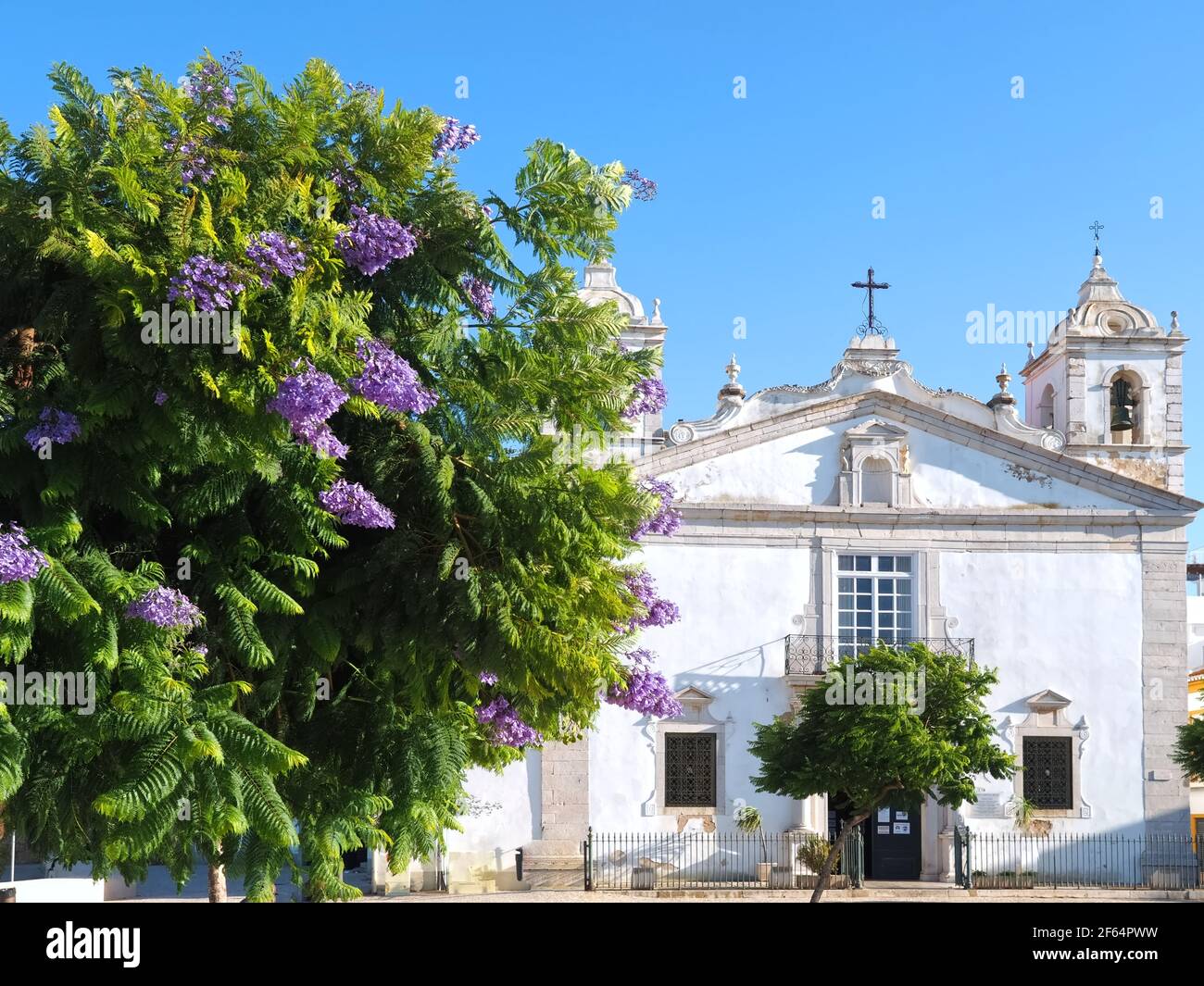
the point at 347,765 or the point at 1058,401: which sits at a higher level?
the point at 1058,401

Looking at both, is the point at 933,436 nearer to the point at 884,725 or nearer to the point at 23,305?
the point at 884,725

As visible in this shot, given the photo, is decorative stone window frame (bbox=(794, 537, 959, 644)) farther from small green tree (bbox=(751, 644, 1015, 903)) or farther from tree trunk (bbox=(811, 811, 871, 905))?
tree trunk (bbox=(811, 811, 871, 905))

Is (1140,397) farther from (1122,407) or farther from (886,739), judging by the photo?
(886,739)

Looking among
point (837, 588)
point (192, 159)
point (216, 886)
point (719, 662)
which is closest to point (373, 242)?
point (192, 159)

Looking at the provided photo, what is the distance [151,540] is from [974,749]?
50.6ft

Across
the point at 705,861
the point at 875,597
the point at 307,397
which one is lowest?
the point at 705,861

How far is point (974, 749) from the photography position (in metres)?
21.9

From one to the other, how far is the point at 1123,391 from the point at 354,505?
2366cm

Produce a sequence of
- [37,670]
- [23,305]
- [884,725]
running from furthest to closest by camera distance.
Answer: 1. [884,725]
2. [23,305]
3. [37,670]

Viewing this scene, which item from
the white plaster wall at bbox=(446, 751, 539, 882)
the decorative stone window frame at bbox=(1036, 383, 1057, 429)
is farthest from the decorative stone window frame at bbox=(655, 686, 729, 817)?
the decorative stone window frame at bbox=(1036, 383, 1057, 429)

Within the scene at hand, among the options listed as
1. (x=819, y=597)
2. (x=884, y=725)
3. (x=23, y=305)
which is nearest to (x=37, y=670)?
(x=23, y=305)

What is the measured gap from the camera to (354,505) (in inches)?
345

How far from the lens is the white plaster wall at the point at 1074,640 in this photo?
26844 mm

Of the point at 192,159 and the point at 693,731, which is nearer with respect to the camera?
the point at 192,159
